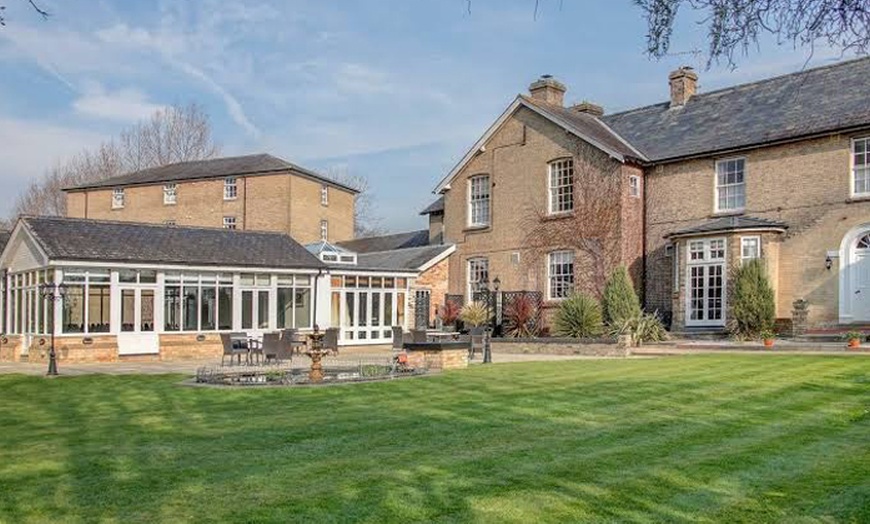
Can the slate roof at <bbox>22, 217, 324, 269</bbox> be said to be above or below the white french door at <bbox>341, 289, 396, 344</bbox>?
above

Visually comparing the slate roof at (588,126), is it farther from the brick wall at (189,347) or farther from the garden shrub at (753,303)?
the brick wall at (189,347)

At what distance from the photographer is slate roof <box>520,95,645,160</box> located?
30.2 metres

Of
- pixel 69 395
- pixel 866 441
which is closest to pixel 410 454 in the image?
pixel 866 441

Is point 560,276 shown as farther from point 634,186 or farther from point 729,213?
point 729,213

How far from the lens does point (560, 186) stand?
3183cm

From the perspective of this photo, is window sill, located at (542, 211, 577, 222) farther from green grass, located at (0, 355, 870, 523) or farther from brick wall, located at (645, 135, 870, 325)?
green grass, located at (0, 355, 870, 523)

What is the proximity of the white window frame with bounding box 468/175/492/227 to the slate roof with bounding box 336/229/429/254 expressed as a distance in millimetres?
7619

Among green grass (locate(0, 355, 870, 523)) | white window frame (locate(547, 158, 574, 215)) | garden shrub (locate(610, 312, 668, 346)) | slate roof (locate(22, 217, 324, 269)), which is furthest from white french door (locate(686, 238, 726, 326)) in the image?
slate roof (locate(22, 217, 324, 269))

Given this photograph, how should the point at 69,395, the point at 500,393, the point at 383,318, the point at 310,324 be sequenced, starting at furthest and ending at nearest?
the point at 383,318, the point at 310,324, the point at 69,395, the point at 500,393

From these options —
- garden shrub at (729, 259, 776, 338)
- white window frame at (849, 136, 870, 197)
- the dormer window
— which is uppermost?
the dormer window

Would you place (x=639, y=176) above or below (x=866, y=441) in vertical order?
above

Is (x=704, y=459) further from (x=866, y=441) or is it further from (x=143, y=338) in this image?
(x=143, y=338)

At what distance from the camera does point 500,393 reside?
13031mm

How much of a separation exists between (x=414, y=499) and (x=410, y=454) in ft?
5.83
